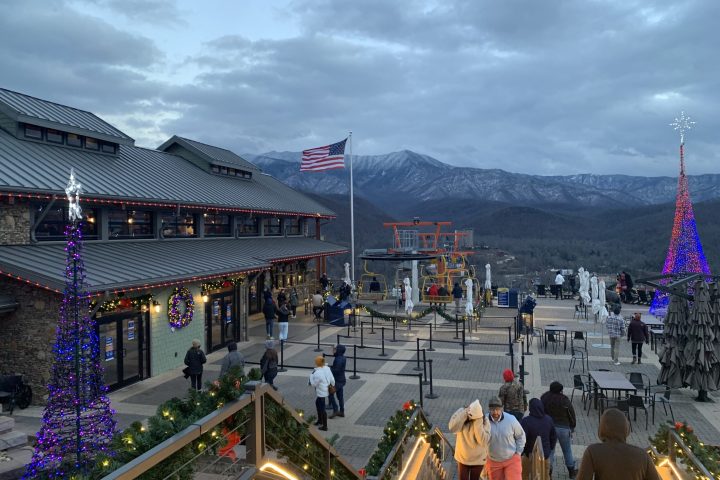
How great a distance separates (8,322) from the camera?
13367 mm

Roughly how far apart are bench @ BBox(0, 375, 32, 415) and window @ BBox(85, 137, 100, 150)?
10.9 meters

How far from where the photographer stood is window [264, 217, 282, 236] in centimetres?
3109

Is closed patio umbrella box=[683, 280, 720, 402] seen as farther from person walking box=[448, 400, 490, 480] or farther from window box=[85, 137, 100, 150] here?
window box=[85, 137, 100, 150]

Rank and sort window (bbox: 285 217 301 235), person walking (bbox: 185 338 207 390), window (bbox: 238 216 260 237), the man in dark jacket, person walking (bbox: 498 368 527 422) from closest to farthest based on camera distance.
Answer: the man in dark jacket
person walking (bbox: 498 368 527 422)
person walking (bbox: 185 338 207 390)
window (bbox: 238 216 260 237)
window (bbox: 285 217 301 235)

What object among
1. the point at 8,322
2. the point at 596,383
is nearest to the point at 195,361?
the point at 8,322

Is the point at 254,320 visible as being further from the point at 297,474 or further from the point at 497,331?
the point at 297,474

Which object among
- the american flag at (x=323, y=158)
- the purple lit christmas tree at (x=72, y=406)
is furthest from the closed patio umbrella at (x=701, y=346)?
the american flag at (x=323, y=158)

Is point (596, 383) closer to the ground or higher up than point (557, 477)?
higher up

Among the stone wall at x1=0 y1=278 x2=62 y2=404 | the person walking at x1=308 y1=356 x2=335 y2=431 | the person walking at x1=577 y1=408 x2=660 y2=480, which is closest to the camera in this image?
the person walking at x1=577 y1=408 x2=660 y2=480

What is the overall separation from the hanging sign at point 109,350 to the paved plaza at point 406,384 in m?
1.02

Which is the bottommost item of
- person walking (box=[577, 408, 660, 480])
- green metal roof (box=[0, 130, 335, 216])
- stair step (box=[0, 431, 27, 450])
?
stair step (box=[0, 431, 27, 450])

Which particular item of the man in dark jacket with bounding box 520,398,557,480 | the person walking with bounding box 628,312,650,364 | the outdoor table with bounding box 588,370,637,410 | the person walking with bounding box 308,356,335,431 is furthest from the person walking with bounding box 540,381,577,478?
the person walking with bounding box 628,312,650,364

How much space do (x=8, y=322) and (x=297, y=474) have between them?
11.8 m

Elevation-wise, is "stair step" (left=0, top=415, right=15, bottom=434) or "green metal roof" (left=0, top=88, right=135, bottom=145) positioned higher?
"green metal roof" (left=0, top=88, right=135, bottom=145)
